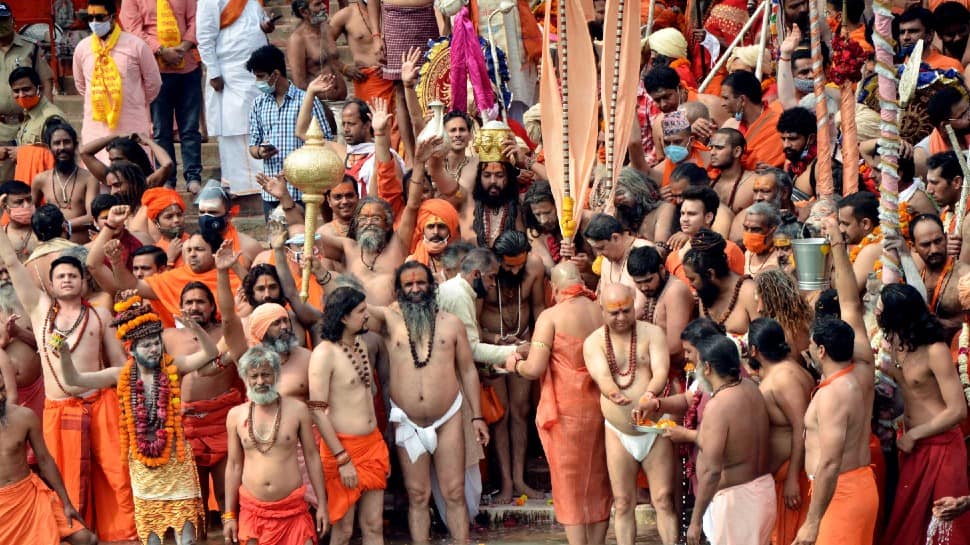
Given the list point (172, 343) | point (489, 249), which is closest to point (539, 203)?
point (489, 249)

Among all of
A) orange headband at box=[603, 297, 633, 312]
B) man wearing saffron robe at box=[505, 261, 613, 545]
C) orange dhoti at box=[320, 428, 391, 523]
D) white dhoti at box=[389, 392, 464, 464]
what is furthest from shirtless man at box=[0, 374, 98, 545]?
orange headband at box=[603, 297, 633, 312]

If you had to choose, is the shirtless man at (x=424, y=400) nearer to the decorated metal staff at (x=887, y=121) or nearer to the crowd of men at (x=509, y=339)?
the crowd of men at (x=509, y=339)

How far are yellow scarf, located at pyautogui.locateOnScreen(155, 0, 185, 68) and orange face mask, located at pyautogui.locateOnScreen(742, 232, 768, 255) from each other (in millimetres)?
5348

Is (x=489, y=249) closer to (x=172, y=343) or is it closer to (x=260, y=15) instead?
(x=172, y=343)

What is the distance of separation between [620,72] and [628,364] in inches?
77.1

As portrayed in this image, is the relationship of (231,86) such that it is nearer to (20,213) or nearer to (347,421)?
(20,213)

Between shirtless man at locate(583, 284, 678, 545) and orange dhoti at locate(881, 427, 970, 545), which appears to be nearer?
orange dhoti at locate(881, 427, 970, 545)

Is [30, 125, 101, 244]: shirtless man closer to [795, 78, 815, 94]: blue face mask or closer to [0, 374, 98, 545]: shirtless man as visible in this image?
[0, 374, 98, 545]: shirtless man

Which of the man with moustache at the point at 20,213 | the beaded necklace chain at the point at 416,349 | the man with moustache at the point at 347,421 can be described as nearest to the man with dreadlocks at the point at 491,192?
the beaded necklace chain at the point at 416,349

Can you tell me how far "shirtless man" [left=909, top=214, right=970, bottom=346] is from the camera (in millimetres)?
8969

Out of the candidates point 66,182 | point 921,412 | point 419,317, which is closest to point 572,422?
point 419,317

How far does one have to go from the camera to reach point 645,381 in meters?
9.16

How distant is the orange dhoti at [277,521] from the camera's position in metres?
9.19

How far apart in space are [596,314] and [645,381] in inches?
20.7
